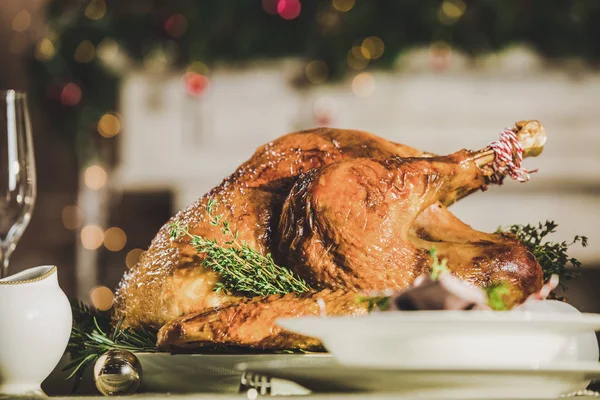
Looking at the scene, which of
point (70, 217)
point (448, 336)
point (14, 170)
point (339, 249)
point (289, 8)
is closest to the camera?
point (448, 336)

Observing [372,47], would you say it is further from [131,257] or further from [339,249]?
[339,249]

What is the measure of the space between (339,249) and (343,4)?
8.19 ft

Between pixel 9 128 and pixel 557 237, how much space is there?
9.01ft

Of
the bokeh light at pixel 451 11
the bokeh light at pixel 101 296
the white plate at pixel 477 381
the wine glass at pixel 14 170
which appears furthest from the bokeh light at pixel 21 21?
the white plate at pixel 477 381

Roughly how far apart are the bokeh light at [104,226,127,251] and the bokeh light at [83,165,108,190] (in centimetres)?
24

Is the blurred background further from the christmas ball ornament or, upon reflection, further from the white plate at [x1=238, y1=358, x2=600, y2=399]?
the white plate at [x1=238, y1=358, x2=600, y2=399]

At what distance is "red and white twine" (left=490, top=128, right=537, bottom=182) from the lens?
0.89m

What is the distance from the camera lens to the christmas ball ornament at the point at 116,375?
721mm

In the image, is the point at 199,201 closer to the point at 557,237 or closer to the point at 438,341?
the point at 438,341

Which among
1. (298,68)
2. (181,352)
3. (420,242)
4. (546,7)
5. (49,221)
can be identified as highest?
(546,7)

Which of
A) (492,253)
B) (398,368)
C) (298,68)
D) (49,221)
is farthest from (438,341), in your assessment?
(49,221)

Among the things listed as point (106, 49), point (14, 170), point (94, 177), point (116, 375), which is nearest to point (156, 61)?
point (106, 49)

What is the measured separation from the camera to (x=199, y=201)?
1.00 meters

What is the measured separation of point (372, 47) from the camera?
127 inches
